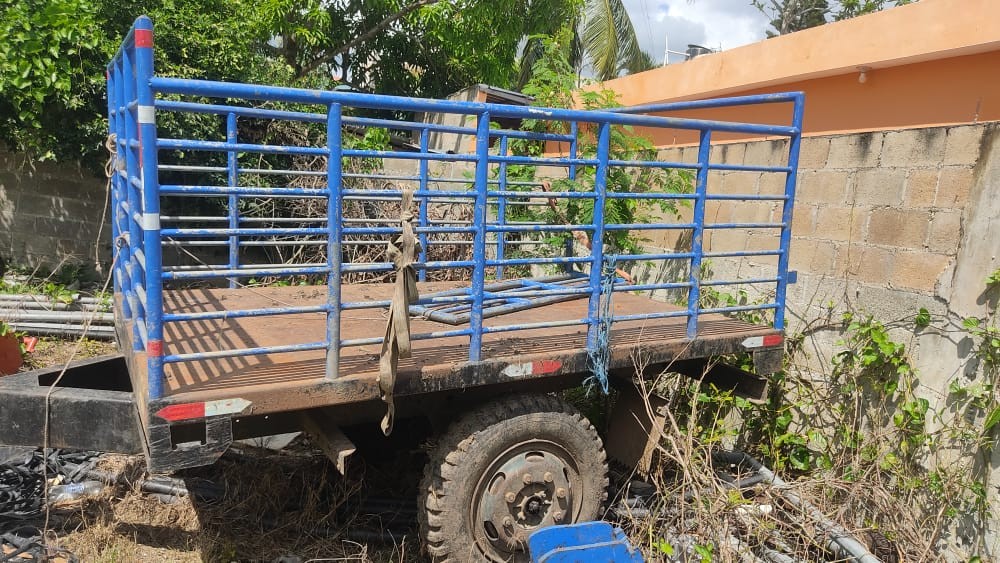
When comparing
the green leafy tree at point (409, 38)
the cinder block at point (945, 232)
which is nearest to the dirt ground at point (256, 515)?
the cinder block at point (945, 232)

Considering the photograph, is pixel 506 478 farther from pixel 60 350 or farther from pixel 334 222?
pixel 60 350

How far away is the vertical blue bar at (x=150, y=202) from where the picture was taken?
229 cm

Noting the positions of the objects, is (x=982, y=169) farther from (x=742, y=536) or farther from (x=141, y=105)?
(x=141, y=105)

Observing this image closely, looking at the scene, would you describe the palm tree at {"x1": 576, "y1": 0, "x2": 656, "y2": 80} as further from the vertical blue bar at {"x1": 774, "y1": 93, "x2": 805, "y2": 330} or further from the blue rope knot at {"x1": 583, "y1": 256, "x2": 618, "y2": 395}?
the blue rope knot at {"x1": 583, "y1": 256, "x2": 618, "y2": 395}

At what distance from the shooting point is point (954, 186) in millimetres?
3631

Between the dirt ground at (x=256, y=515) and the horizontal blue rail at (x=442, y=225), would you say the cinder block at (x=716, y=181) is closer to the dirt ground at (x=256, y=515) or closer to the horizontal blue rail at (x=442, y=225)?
the horizontal blue rail at (x=442, y=225)

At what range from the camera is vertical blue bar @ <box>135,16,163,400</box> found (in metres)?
2.29

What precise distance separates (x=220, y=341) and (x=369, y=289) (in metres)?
1.46

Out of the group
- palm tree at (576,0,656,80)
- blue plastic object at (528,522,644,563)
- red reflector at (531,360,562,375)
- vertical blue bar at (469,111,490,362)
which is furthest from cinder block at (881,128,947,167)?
palm tree at (576,0,656,80)

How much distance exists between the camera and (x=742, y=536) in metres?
3.40

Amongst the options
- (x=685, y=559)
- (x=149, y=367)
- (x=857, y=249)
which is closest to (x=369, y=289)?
(x=149, y=367)

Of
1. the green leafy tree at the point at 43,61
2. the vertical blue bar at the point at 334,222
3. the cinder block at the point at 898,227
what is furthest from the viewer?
the green leafy tree at the point at 43,61

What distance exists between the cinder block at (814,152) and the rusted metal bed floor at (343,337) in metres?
1.19

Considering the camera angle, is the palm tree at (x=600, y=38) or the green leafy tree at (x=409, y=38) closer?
the green leafy tree at (x=409, y=38)
